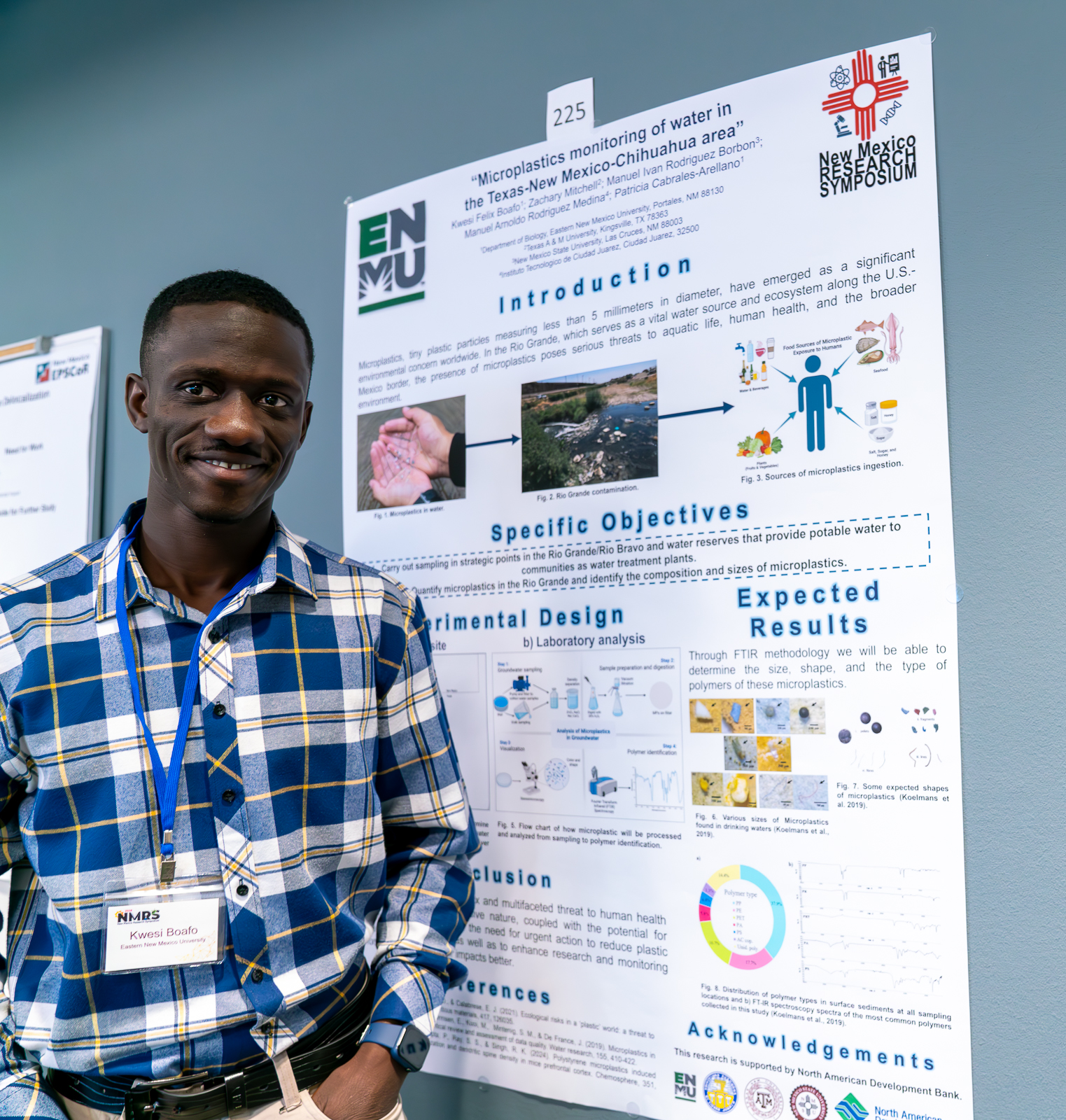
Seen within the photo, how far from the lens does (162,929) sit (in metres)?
0.88

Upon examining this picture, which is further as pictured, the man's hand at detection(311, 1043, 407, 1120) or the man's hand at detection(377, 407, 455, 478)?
the man's hand at detection(377, 407, 455, 478)

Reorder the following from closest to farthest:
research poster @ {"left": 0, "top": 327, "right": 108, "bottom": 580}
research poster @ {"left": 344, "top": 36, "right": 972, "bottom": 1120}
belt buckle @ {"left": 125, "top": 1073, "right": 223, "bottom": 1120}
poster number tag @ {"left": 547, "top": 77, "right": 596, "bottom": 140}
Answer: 1. belt buckle @ {"left": 125, "top": 1073, "right": 223, "bottom": 1120}
2. research poster @ {"left": 344, "top": 36, "right": 972, "bottom": 1120}
3. poster number tag @ {"left": 547, "top": 77, "right": 596, "bottom": 140}
4. research poster @ {"left": 0, "top": 327, "right": 108, "bottom": 580}

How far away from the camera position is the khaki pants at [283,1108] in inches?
35.3

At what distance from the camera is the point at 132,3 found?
1857mm

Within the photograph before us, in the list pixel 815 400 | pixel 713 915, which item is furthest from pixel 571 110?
pixel 713 915

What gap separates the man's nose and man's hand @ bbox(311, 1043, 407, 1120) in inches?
26.6

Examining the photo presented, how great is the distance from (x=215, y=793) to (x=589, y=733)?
56 centimetres

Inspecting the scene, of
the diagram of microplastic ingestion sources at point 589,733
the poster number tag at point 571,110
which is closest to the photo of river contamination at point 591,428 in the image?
the diagram of microplastic ingestion sources at point 589,733

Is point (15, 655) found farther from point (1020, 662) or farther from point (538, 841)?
point (1020, 662)

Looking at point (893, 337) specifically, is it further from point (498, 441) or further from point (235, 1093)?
point (235, 1093)

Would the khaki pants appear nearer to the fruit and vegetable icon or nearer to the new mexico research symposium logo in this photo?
the new mexico research symposium logo

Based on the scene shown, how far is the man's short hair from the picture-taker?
1003 mm

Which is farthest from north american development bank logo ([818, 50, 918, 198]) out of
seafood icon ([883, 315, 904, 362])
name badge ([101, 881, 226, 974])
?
name badge ([101, 881, 226, 974])

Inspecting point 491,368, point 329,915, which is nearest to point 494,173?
point 491,368
